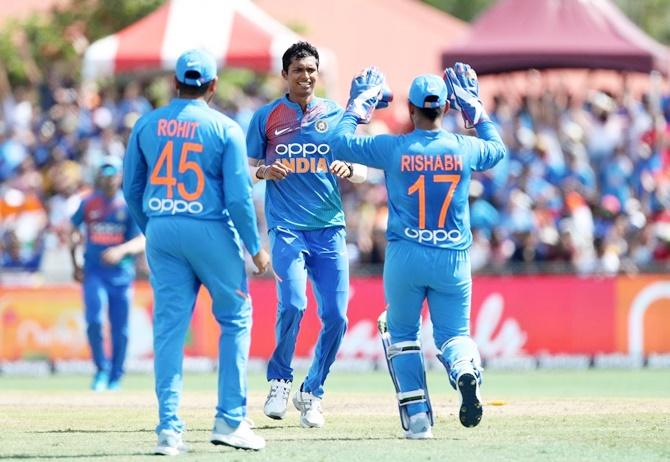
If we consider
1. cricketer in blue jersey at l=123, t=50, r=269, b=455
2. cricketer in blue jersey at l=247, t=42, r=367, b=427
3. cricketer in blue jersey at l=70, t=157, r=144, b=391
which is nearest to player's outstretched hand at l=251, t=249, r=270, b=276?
cricketer in blue jersey at l=123, t=50, r=269, b=455

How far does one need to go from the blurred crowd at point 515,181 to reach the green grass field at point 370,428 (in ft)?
15.3

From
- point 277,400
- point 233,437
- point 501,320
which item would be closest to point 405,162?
point 233,437

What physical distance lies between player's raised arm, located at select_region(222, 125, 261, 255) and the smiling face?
2.22 m

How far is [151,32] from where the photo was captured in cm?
2539

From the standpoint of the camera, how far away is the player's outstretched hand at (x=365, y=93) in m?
10.8

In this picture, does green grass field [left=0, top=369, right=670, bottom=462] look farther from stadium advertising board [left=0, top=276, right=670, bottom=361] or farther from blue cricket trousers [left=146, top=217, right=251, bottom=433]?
stadium advertising board [left=0, top=276, right=670, bottom=361]

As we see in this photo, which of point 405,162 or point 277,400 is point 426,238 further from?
point 277,400

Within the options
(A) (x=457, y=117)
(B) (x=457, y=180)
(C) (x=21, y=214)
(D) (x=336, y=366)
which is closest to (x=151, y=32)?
(C) (x=21, y=214)

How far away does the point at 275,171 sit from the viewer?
1165cm

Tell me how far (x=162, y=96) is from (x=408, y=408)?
19.2 m

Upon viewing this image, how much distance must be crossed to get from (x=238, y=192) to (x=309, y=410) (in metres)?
2.62

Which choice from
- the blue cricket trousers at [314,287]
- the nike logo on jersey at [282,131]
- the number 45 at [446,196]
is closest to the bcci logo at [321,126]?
the nike logo on jersey at [282,131]

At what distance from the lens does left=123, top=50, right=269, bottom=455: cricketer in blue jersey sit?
9727mm

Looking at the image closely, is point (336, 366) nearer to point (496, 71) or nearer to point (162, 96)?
point (496, 71)
